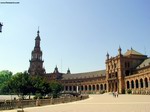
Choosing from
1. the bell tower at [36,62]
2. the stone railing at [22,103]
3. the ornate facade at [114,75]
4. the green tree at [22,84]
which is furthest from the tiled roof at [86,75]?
the stone railing at [22,103]

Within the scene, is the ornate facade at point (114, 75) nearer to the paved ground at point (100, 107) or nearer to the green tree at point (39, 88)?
the green tree at point (39, 88)

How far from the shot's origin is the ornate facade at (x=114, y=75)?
8275cm

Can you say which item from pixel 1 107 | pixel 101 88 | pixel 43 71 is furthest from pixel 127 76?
pixel 1 107

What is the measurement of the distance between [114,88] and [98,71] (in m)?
26.1

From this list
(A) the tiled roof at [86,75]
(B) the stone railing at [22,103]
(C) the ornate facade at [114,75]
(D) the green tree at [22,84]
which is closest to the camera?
(B) the stone railing at [22,103]

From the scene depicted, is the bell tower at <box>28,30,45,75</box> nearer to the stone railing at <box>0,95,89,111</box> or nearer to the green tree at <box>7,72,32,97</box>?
the green tree at <box>7,72,32,97</box>

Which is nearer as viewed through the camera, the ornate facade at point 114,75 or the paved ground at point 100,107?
the paved ground at point 100,107

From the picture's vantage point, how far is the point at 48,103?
115ft

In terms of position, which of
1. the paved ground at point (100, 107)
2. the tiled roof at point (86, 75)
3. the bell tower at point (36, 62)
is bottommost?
the paved ground at point (100, 107)

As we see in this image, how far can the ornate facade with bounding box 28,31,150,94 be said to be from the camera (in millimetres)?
82750

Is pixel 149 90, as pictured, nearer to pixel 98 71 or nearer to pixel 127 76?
pixel 127 76

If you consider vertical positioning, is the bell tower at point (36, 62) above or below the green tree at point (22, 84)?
above

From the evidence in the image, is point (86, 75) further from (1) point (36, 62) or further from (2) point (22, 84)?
(2) point (22, 84)

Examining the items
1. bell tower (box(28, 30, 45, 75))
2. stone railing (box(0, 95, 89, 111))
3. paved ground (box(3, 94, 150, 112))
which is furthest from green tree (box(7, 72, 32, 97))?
bell tower (box(28, 30, 45, 75))
